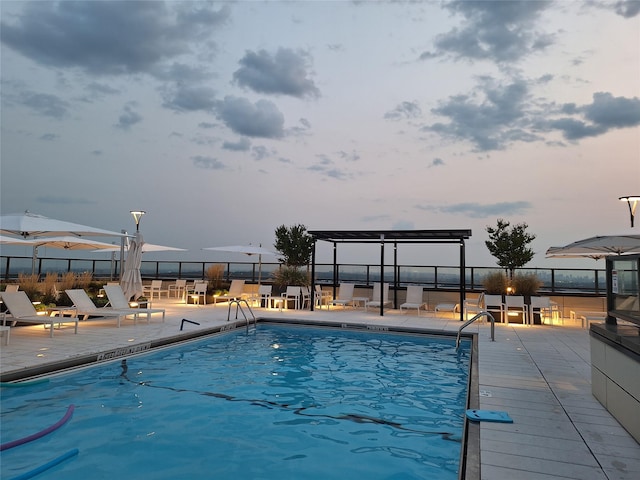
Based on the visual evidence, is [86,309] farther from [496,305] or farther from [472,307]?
[496,305]

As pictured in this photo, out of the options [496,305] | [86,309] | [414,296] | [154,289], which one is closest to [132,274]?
[86,309]

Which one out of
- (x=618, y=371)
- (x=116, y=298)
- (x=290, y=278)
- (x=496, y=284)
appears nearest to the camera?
(x=618, y=371)

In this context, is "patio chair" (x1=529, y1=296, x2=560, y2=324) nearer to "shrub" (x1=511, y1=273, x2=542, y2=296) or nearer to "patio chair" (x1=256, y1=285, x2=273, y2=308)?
"shrub" (x1=511, y1=273, x2=542, y2=296)

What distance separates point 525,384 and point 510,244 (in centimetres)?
1038

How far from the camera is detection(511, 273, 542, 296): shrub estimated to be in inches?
439

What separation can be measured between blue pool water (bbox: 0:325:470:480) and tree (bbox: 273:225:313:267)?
869 cm

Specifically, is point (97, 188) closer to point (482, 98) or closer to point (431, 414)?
point (482, 98)

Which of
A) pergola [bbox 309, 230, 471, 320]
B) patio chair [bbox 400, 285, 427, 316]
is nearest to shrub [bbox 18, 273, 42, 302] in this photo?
pergola [bbox 309, 230, 471, 320]

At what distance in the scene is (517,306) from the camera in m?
10.6

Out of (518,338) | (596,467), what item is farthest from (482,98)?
(596,467)

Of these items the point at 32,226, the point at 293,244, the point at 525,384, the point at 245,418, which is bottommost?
the point at 245,418

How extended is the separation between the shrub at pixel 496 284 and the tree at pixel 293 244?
21.9 feet

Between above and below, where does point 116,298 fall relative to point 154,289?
above

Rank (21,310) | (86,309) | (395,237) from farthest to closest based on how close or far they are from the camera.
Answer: (395,237) < (86,309) < (21,310)
